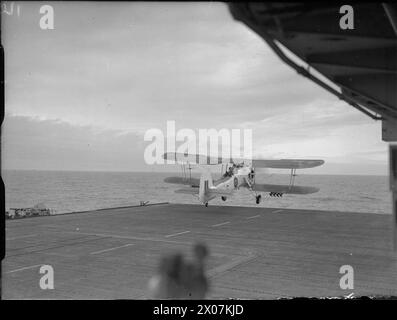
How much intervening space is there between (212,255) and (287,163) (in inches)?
840

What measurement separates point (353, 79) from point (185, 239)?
37.4 feet

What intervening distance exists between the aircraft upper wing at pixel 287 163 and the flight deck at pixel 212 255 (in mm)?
7647

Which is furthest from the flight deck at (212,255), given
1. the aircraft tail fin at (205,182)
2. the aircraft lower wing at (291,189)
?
the aircraft lower wing at (291,189)

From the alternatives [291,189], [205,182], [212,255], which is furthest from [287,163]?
[212,255]

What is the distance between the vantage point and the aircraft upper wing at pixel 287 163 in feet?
95.3

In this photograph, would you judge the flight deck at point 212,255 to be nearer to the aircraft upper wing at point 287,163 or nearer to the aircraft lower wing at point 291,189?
the aircraft upper wing at point 287,163

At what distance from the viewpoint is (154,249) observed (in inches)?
527

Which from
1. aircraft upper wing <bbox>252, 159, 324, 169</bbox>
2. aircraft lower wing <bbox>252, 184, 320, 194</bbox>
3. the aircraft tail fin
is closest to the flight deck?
the aircraft tail fin

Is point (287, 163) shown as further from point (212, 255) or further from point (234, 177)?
point (212, 255)

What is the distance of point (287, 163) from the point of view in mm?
32219

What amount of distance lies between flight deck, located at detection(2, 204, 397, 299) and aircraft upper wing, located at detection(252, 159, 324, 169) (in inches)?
301

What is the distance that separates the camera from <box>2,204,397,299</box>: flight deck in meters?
8.62

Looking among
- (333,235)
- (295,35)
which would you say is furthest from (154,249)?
(295,35)
